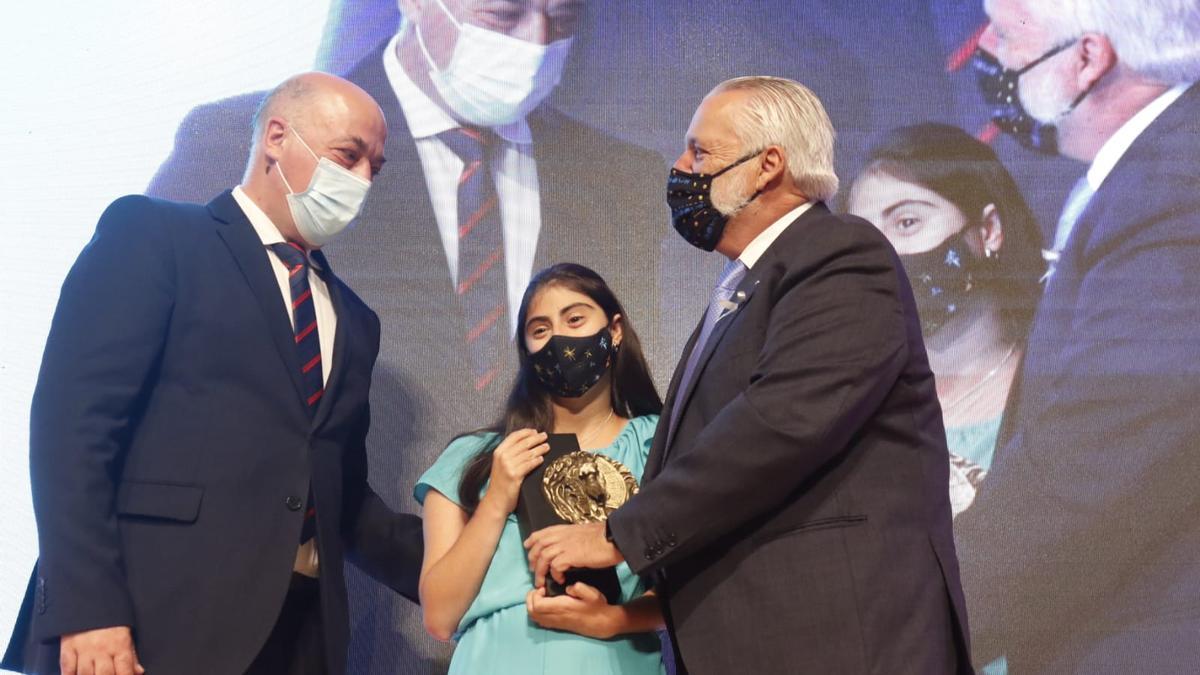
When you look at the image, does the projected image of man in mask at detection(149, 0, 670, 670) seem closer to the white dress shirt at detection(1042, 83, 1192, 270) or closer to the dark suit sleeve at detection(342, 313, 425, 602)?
the dark suit sleeve at detection(342, 313, 425, 602)

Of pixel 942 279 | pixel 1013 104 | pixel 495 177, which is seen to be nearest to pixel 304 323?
pixel 495 177

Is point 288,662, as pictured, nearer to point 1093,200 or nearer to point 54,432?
point 54,432

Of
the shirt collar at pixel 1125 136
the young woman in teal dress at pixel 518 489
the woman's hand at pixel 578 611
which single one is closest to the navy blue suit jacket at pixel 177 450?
the young woman in teal dress at pixel 518 489

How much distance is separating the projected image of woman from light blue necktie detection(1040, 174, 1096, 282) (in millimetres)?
34

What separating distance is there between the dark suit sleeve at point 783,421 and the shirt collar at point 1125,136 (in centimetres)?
167

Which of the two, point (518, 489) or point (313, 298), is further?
point (313, 298)

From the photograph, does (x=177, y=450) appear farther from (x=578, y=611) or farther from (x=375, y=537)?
(x=578, y=611)

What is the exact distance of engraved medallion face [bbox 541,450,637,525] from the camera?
7.67 feet

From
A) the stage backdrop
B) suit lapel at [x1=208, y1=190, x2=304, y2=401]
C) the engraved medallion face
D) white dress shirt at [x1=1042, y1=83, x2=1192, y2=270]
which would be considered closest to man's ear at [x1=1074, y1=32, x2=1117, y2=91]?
white dress shirt at [x1=1042, y1=83, x2=1192, y2=270]

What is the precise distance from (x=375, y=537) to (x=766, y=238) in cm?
125

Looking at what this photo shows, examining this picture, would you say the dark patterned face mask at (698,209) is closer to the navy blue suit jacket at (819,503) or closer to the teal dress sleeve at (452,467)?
the navy blue suit jacket at (819,503)

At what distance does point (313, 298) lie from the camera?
2693 mm

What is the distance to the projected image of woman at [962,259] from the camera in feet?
10.5

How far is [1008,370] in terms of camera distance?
3.23 meters
